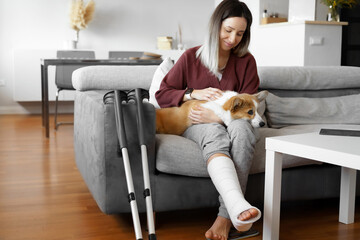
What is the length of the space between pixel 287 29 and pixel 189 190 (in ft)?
12.3

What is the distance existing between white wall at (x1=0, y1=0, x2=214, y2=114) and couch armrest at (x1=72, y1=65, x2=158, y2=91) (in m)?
3.50

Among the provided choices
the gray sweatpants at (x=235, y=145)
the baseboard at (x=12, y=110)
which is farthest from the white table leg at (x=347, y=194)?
the baseboard at (x=12, y=110)

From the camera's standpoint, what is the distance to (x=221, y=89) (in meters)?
2.27

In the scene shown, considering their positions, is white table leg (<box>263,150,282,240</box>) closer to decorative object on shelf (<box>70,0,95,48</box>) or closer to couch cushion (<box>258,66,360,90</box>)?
couch cushion (<box>258,66,360,90</box>)

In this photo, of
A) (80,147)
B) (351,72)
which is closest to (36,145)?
(80,147)

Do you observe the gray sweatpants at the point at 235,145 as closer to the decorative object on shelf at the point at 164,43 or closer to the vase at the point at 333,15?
the vase at the point at 333,15

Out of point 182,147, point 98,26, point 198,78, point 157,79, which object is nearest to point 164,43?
point 98,26

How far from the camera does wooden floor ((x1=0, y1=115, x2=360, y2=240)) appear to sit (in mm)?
1937

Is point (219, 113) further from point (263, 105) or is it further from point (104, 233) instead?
point (104, 233)

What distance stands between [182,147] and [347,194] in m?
0.77

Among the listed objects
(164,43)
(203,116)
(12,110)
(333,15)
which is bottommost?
(12,110)

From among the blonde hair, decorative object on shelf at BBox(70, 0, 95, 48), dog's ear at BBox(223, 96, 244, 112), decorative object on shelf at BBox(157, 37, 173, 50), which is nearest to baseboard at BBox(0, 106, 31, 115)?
decorative object on shelf at BBox(70, 0, 95, 48)

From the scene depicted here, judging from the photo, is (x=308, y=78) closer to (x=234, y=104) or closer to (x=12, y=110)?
(x=234, y=104)

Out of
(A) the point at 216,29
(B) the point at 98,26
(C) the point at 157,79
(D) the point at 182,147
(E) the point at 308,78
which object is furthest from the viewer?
(B) the point at 98,26
